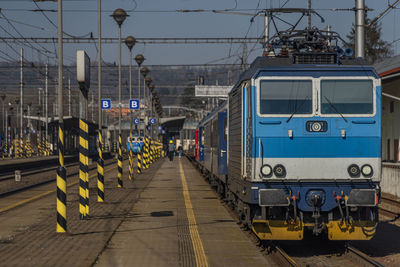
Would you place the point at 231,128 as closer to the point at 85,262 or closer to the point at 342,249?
the point at 342,249

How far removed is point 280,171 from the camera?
10.5 m

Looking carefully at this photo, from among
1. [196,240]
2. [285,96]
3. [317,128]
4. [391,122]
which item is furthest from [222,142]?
[391,122]

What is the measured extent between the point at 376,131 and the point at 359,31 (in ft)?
34.8

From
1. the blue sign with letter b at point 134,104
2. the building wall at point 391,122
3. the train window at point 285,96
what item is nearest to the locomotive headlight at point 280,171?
the train window at point 285,96

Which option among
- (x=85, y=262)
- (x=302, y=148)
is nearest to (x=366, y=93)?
(x=302, y=148)

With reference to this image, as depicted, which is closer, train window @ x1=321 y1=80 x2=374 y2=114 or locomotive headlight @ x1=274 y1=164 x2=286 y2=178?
locomotive headlight @ x1=274 y1=164 x2=286 y2=178

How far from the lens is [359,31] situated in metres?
20.5

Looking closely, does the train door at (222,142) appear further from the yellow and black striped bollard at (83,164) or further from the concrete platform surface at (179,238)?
the yellow and black striped bollard at (83,164)

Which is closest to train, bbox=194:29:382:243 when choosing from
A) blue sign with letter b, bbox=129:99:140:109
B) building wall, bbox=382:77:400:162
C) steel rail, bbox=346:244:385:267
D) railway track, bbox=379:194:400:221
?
steel rail, bbox=346:244:385:267

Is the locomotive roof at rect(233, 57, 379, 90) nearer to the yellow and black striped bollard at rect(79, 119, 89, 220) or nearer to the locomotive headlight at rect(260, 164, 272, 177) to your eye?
the locomotive headlight at rect(260, 164, 272, 177)

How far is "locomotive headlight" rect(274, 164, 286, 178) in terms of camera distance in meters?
10.4

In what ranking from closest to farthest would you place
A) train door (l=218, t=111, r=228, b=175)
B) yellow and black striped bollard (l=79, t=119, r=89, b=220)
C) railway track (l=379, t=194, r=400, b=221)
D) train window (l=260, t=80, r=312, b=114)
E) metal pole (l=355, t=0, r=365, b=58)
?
1. train window (l=260, t=80, r=312, b=114)
2. yellow and black striped bollard (l=79, t=119, r=89, b=220)
3. train door (l=218, t=111, r=228, b=175)
4. railway track (l=379, t=194, r=400, b=221)
5. metal pole (l=355, t=0, r=365, b=58)

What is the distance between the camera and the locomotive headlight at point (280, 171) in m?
10.4

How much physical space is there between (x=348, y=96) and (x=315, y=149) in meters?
1.13
